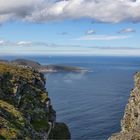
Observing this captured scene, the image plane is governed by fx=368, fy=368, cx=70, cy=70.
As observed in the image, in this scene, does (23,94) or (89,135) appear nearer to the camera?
(23,94)

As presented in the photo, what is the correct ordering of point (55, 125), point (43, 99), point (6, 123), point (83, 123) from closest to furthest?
point (6, 123) < point (43, 99) < point (55, 125) < point (83, 123)

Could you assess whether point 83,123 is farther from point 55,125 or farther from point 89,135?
point 55,125

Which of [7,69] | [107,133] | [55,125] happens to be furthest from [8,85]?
[107,133]

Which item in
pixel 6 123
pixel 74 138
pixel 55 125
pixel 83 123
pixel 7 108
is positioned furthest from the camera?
pixel 83 123

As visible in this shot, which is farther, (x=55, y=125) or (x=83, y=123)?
(x=83, y=123)

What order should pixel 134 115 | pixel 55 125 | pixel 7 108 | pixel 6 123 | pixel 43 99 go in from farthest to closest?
pixel 55 125
pixel 43 99
pixel 134 115
pixel 7 108
pixel 6 123

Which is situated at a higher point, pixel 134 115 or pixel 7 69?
pixel 7 69

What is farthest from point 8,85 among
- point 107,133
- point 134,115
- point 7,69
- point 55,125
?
point 107,133

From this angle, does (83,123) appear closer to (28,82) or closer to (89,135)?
(89,135)

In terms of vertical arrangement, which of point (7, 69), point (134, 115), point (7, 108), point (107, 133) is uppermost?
point (7, 69)
